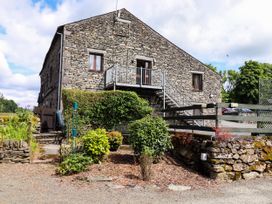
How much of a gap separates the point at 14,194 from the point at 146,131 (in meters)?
3.73

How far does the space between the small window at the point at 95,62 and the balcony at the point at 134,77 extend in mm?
651

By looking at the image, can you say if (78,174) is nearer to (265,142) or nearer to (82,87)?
(265,142)

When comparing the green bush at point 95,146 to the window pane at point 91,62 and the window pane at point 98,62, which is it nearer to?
the window pane at point 91,62

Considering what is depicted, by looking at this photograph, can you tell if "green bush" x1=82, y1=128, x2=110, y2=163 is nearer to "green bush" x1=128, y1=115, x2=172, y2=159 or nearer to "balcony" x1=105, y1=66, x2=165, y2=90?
"green bush" x1=128, y1=115, x2=172, y2=159

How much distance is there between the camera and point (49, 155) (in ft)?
29.8

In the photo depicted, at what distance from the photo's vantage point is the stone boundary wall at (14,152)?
8.10 metres

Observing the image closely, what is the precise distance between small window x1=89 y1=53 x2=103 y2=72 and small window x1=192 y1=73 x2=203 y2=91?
7706 millimetres

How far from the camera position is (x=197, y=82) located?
2142 centimetres

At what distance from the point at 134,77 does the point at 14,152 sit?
35.2 feet

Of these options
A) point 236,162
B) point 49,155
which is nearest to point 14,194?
point 49,155

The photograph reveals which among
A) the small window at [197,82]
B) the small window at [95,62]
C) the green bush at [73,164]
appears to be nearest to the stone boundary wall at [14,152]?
the green bush at [73,164]

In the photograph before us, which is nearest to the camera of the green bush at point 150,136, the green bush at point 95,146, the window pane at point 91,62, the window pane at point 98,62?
the green bush at point 95,146

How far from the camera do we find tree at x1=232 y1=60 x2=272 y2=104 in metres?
35.8

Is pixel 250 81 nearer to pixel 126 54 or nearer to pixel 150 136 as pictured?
pixel 126 54
